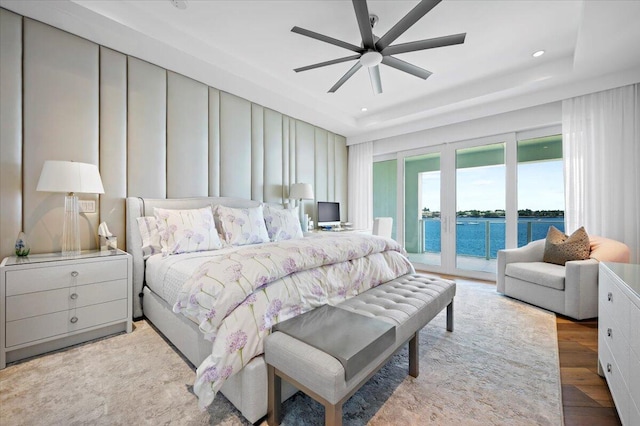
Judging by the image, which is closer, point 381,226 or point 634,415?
point 634,415

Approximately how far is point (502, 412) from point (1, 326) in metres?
3.16

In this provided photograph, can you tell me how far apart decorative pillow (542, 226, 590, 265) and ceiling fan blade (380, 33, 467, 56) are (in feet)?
8.35

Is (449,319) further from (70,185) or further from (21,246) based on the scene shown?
(21,246)

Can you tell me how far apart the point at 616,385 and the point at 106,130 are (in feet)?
13.7

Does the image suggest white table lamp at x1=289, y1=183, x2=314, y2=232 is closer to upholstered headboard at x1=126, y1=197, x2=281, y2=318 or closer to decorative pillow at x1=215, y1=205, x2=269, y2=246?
decorative pillow at x1=215, y1=205, x2=269, y2=246

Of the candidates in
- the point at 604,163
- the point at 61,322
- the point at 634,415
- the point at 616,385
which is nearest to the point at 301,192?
the point at 61,322

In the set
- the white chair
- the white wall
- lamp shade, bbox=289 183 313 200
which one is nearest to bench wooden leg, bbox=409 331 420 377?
lamp shade, bbox=289 183 313 200

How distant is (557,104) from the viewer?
12.1ft

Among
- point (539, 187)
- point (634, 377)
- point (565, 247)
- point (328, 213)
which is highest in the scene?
point (539, 187)

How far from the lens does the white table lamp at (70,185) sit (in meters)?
2.17

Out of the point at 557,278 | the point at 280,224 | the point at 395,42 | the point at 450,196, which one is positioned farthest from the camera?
the point at 450,196

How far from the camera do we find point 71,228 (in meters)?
2.32

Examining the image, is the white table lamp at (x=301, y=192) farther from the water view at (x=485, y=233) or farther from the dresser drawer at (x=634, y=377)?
the dresser drawer at (x=634, y=377)

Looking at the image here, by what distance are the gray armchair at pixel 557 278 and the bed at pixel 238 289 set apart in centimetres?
154
